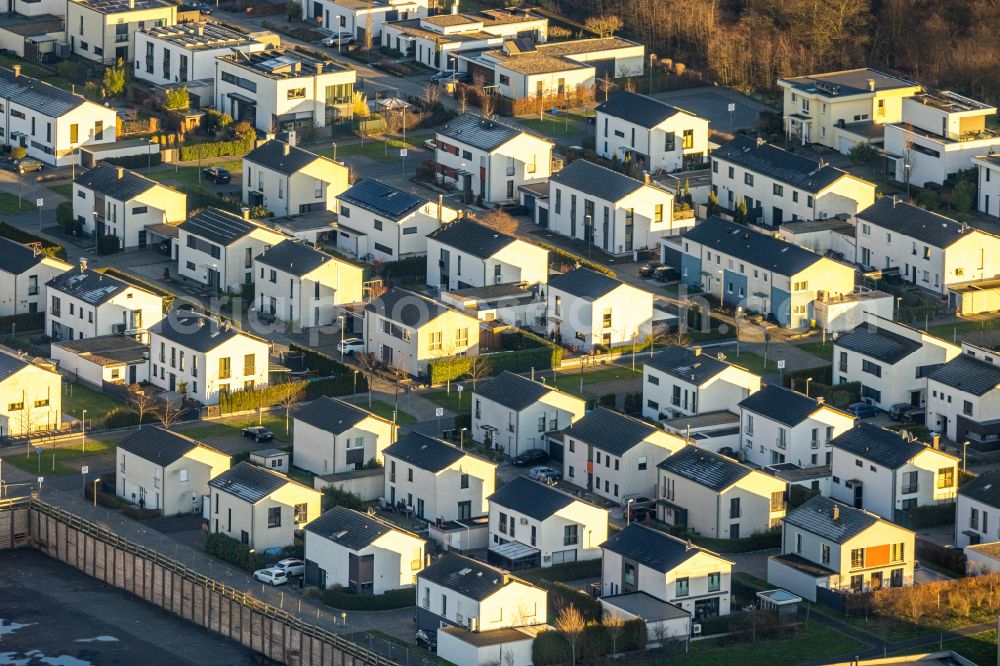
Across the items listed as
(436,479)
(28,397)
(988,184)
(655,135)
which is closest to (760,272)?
Answer: (988,184)

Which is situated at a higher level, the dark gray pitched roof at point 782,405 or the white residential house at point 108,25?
the white residential house at point 108,25

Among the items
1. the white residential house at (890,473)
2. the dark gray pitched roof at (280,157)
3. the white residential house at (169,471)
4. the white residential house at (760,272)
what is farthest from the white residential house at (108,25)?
the white residential house at (890,473)

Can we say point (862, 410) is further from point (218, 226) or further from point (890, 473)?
point (218, 226)

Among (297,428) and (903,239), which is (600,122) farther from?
(297,428)

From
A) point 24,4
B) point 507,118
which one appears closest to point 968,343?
point 507,118

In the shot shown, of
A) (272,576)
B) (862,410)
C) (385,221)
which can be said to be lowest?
(272,576)

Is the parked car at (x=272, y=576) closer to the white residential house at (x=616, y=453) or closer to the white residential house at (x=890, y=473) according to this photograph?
the white residential house at (x=616, y=453)
